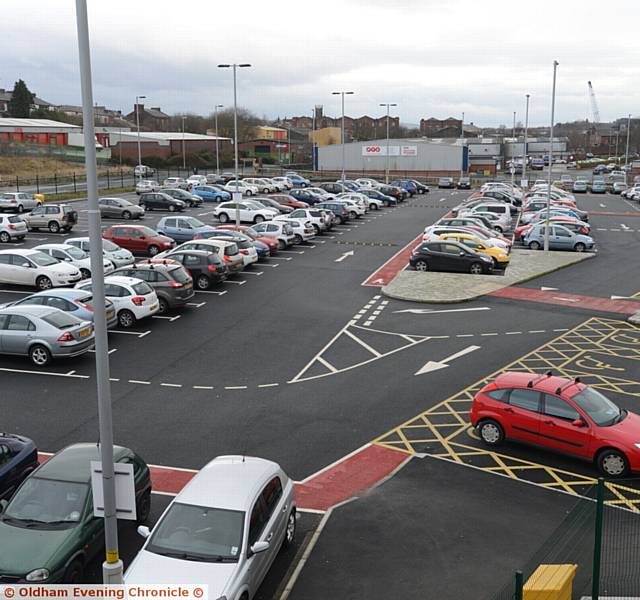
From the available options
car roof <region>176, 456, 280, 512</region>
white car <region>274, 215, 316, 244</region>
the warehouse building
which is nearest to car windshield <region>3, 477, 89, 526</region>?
car roof <region>176, 456, 280, 512</region>

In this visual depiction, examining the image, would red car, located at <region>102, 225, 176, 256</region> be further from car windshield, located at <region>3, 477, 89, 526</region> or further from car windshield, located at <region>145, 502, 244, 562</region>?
car windshield, located at <region>145, 502, 244, 562</region>

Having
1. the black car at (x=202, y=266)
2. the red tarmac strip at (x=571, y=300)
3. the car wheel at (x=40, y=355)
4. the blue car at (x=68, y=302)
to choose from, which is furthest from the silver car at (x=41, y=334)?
the red tarmac strip at (x=571, y=300)

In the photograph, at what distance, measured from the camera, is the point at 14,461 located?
1174 cm

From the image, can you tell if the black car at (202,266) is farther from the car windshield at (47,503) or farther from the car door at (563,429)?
the car windshield at (47,503)

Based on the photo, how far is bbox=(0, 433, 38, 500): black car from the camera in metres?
11.5

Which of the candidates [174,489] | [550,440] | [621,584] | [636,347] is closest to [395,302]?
[636,347]

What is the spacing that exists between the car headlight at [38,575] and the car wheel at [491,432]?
8355 mm

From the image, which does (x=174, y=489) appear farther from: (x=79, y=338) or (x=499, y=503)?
(x=79, y=338)

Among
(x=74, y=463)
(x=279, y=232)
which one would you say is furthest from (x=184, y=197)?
(x=74, y=463)

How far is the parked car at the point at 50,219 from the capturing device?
40.2 metres

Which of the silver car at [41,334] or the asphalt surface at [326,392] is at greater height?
the silver car at [41,334]

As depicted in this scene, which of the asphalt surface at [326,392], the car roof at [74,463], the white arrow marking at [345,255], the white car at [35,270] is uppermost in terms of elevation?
the white car at [35,270]

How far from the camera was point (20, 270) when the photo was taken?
87.9ft

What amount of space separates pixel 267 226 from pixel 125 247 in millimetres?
7109
